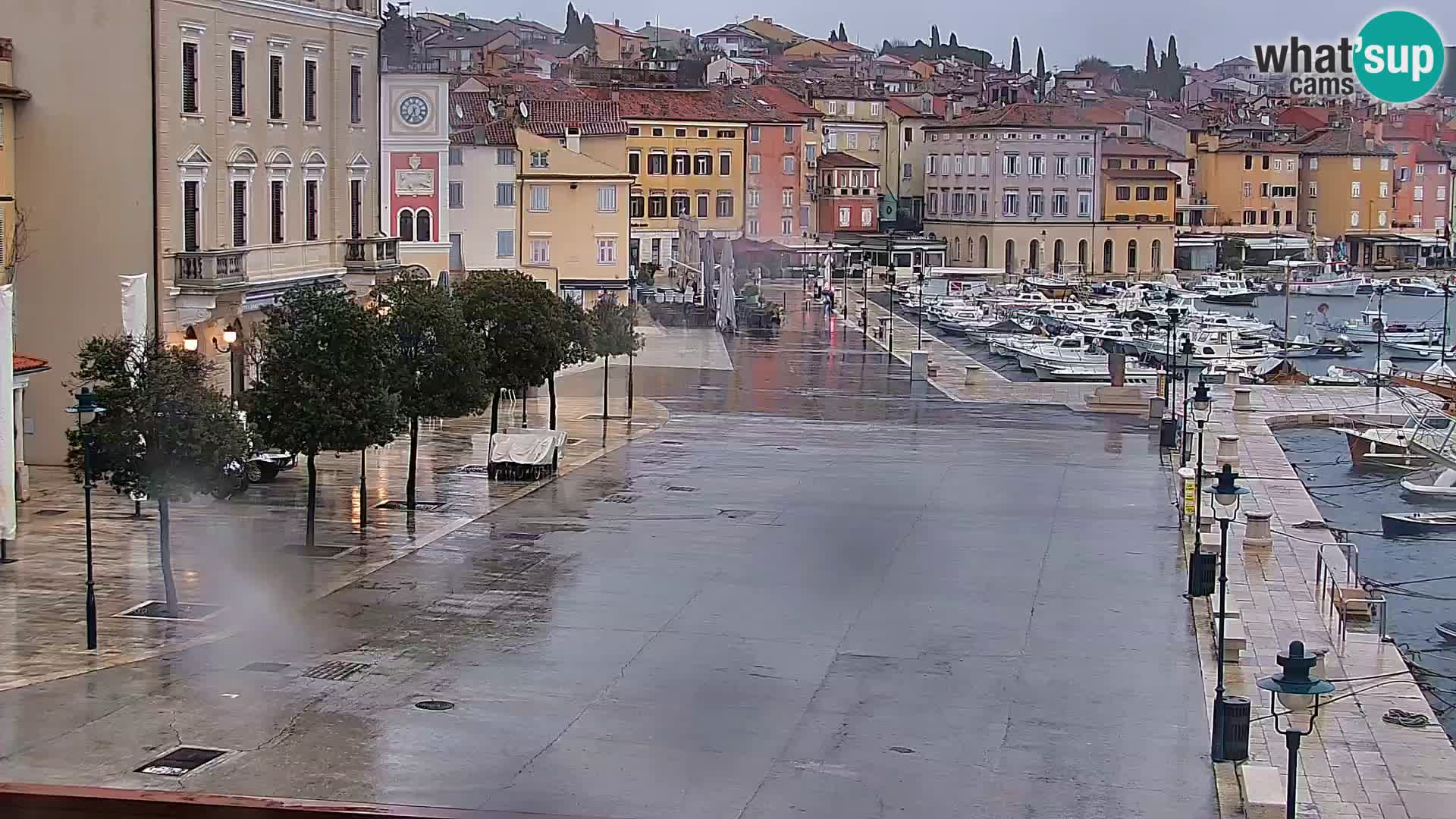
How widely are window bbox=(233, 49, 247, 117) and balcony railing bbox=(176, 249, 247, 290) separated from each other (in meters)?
2.62

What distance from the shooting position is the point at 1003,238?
10050 cm

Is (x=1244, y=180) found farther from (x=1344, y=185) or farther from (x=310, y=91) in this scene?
(x=310, y=91)

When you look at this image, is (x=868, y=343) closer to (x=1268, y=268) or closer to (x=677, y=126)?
(x=677, y=126)

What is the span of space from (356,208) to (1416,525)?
744 inches

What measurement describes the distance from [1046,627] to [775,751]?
5.54m

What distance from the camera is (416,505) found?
84.2 feet

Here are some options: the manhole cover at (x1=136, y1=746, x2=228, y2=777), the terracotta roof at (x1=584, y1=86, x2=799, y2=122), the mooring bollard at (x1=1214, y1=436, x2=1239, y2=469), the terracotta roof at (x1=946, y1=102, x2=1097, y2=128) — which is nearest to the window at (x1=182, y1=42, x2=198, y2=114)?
the manhole cover at (x1=136, y1=746, x2=228, y2=777)

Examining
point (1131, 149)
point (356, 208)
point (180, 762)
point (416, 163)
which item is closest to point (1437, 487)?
point (356, 208)

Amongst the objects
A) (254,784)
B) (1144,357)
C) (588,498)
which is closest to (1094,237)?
(1144,357)

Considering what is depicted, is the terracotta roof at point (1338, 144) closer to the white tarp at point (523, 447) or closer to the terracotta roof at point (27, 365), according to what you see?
the white tarp at point (523, 447)

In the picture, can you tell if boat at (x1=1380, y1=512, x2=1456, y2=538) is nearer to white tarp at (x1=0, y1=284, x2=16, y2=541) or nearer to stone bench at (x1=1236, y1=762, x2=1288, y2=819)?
stone bench at (x1=1236, y1=762, x2=1288, y2=819)

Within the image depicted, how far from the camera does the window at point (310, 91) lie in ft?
108

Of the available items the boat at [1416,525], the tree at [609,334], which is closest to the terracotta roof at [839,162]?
the tree at [609,334]

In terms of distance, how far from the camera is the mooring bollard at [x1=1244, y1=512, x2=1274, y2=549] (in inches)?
958
